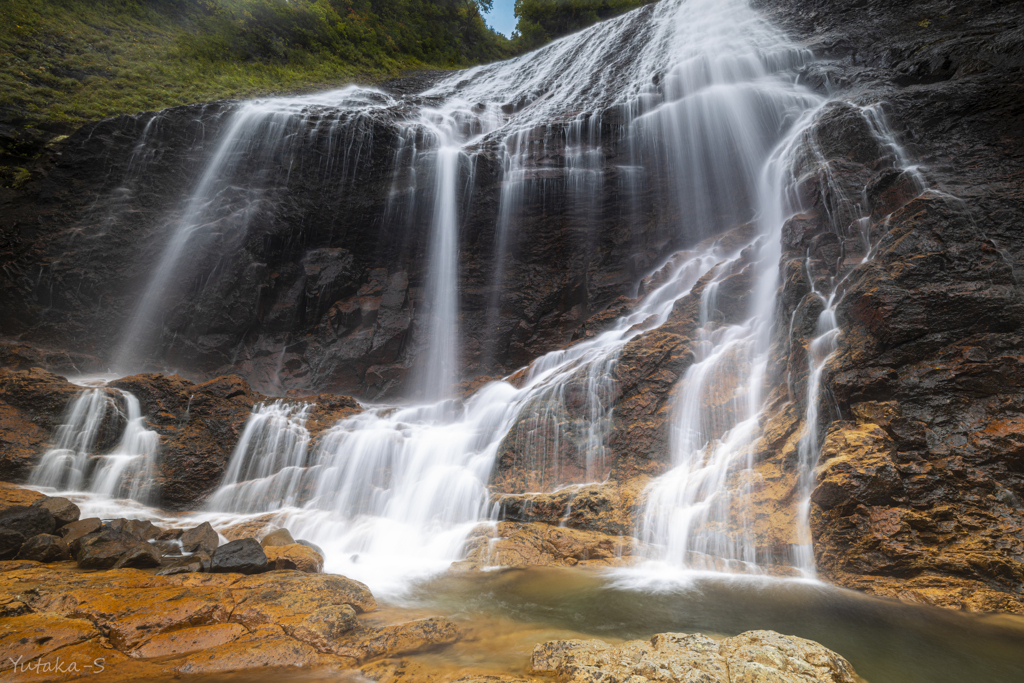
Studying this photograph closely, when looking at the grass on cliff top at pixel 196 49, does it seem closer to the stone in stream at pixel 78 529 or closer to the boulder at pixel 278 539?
the stone in stream at pixel 78 529

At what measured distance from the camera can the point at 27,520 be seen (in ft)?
20.1

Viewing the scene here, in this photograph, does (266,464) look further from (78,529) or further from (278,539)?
(78,529)

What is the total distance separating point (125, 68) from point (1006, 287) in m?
29.2

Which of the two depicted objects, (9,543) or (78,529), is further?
(78,529)

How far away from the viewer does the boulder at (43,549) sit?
5.57 m

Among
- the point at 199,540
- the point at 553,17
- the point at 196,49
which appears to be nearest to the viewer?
the point at 199,540

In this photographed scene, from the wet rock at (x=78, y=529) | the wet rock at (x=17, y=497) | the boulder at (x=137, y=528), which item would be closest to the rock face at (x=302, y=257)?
the wet rock at (x=17, y=497)

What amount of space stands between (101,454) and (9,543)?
5.43 meters

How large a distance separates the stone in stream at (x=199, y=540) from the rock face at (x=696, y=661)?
540 centimetres

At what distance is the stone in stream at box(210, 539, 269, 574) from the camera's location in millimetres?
5473

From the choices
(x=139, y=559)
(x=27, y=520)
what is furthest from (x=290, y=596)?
(x=27, y=520)

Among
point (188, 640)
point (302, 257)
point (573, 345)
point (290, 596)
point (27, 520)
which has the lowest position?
point (188, 640)

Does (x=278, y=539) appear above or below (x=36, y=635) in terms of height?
above

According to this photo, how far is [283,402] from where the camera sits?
40.8 feet
